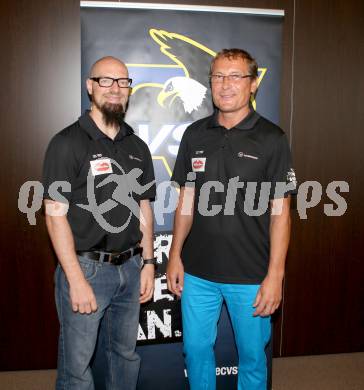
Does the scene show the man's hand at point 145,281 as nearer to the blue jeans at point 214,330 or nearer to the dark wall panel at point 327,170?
the blue jeans at point 214,330

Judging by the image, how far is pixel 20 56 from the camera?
2.56 meters

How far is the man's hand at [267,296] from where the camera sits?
1877mm

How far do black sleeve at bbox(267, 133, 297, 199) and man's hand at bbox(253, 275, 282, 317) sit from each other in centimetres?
38

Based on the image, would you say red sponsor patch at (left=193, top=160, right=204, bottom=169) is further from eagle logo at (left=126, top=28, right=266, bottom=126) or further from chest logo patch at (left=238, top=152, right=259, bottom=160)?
eagle logo at (left=126, top=28, right=266, bottom=126)

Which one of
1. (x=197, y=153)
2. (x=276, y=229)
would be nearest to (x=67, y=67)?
(x=197, y=153)

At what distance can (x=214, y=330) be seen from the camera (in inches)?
81.6

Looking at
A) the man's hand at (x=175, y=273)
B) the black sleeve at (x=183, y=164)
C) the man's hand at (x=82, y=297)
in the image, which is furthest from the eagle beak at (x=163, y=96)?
the man's hand at (x=82, y=297)

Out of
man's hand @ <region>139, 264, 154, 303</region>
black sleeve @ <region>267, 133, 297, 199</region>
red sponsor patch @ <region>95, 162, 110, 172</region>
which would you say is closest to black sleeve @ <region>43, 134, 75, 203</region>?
red sponsor patch @ <region>95, 162, 110, 172</region>

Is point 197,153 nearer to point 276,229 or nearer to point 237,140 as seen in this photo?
point 237,140

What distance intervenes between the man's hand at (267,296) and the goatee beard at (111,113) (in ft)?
3.23

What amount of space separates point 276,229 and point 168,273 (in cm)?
59

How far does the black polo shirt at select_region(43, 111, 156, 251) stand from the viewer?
1.70m

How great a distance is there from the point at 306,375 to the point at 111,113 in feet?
7.24

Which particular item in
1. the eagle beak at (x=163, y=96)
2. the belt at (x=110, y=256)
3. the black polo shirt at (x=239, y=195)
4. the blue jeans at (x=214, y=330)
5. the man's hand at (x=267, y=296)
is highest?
the eagle beak at (x=163, y=96)
